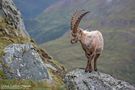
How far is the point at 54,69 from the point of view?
40.0 metres

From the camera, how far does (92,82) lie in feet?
A: 85.7

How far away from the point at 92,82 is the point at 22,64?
15.7 ft

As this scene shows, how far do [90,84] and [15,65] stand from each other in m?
5.02

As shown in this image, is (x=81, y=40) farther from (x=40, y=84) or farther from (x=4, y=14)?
(x=4, y=14)

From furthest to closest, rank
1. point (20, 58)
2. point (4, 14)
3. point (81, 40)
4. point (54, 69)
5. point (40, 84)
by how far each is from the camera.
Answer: point (4, 14), point (54, 69), point (81, 40), point (20, 58), point (40, 84)

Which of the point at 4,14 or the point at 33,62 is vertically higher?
the point at 4,14

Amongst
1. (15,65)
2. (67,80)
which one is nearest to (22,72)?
(15,65)

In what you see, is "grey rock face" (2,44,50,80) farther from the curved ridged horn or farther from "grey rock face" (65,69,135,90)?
the curved ridged horn

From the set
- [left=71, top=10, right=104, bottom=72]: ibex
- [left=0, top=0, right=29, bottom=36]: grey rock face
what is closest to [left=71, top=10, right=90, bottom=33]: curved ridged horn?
[left=71, top=10, right=104, bottom=72]: ibex

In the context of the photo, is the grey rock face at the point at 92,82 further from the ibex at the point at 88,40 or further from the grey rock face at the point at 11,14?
the grey rock face at the point at 11,14

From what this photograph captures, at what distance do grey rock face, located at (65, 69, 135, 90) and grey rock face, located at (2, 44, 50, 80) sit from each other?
6.31 ft

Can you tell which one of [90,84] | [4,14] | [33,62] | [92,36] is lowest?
[90,84]

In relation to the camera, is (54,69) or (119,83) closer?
(119,83)

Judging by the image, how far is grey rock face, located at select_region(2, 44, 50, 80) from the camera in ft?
80.2
